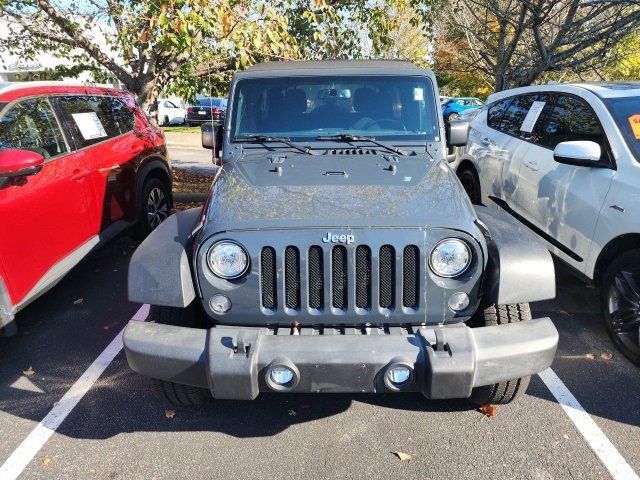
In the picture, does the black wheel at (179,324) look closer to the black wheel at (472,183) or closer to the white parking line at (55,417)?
the white parking line at (55,417)

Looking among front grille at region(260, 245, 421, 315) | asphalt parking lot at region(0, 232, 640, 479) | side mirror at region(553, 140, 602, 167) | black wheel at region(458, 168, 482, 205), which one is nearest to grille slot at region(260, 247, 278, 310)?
front grille at region(260, 245, 421, 315)

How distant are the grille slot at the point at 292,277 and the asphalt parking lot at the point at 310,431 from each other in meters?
0.90

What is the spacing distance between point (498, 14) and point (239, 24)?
588 cm

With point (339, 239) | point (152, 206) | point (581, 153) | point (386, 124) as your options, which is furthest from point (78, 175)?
point (581, 153)

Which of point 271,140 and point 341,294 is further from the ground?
point 271,140

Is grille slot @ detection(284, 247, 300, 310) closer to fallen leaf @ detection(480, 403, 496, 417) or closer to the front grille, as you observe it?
the front grille

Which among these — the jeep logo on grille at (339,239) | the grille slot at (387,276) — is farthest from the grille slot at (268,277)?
the grille slot at (387,276)

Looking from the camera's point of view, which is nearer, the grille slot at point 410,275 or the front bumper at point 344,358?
the front bumper at point 344,358

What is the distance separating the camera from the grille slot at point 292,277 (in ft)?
8.06

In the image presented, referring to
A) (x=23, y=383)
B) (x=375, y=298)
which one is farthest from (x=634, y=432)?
(x=23, y=383)

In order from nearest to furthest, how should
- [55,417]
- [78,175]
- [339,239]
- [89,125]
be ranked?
[339,239] → [55,417] → [78,175] → [89,125]

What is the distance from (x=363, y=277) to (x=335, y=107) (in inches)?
64.4

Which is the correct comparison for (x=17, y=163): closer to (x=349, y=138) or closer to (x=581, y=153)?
(x=349, y=138)

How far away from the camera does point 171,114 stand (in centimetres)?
2700
